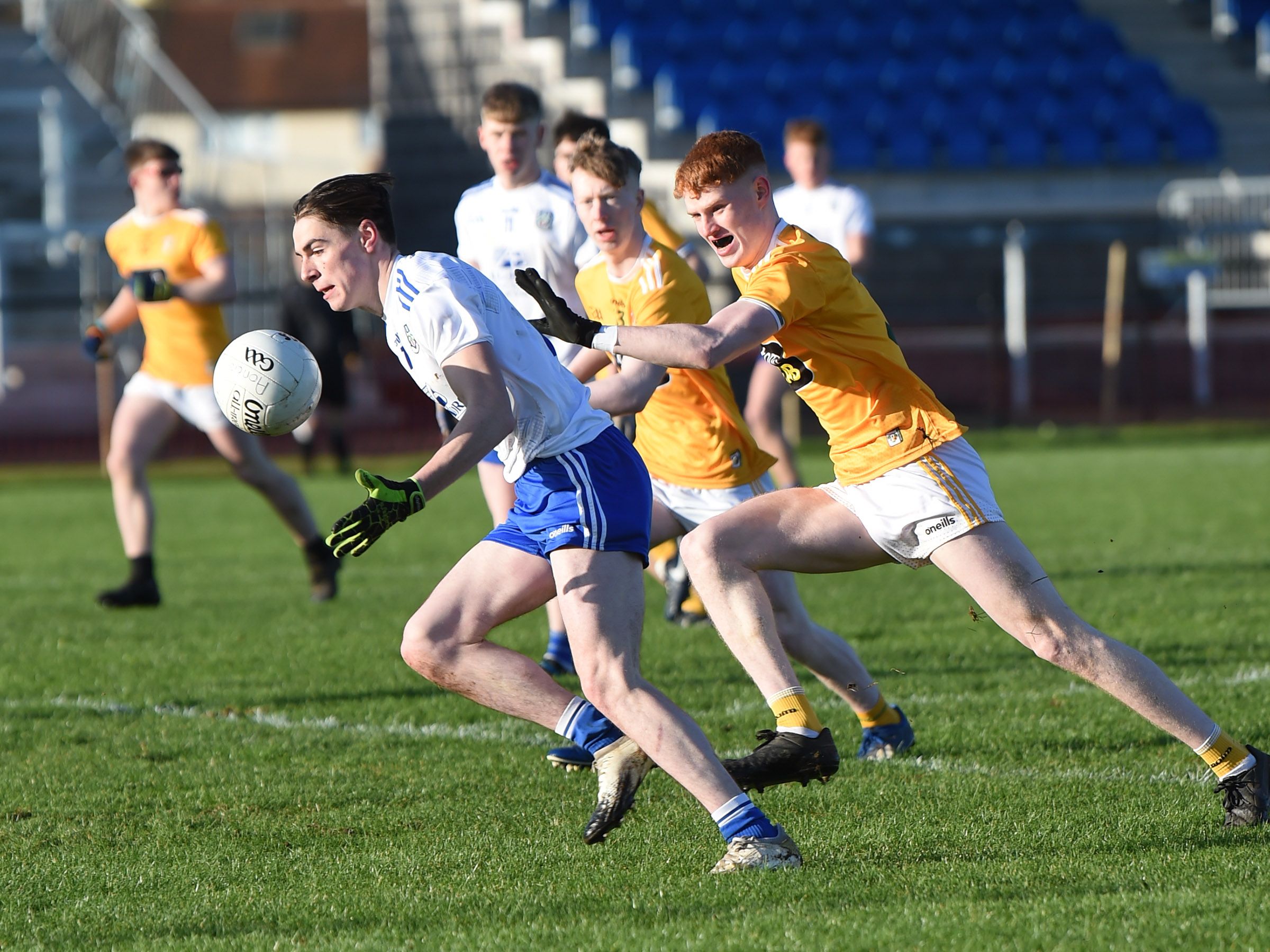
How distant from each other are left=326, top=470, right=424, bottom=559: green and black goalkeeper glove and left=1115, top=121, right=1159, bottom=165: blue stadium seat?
23295 millimetres

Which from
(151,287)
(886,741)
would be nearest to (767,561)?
(886,741)

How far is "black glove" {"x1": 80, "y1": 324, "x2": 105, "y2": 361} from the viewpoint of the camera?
30.3 feet

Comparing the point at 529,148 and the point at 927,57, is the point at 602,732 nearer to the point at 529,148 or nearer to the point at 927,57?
the point at 529,148

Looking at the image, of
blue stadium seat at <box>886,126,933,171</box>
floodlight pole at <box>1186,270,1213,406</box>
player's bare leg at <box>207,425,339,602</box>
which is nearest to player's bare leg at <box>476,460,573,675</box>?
player's bare leg at <box>207,425,339,602</box>

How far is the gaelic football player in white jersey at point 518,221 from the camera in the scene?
7.55 metres

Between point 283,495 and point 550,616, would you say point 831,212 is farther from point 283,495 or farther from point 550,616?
point 550,616

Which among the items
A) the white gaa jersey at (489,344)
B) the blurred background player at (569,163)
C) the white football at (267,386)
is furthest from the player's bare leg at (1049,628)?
the blurred background player at (569,163)

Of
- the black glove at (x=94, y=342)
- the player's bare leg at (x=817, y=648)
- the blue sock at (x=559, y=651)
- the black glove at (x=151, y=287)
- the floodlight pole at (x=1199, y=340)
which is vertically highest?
the black glove at (x=151, y=287)

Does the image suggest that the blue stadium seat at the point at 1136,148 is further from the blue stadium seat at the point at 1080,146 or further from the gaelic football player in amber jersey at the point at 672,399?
the gaelic football player in amber jersey at the point at 672,399

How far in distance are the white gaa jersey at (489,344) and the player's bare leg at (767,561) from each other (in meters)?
0.55

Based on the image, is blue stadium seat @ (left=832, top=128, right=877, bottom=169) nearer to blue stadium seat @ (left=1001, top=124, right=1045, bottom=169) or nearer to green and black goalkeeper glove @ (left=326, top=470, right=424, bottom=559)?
blue stadium seat @ (left=1001, top=124, right=1045, bottom=169)

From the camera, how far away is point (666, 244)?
23.6ft

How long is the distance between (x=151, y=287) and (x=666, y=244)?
302 cm

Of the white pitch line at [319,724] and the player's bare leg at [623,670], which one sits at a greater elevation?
the player's bare leg at [623,670]
